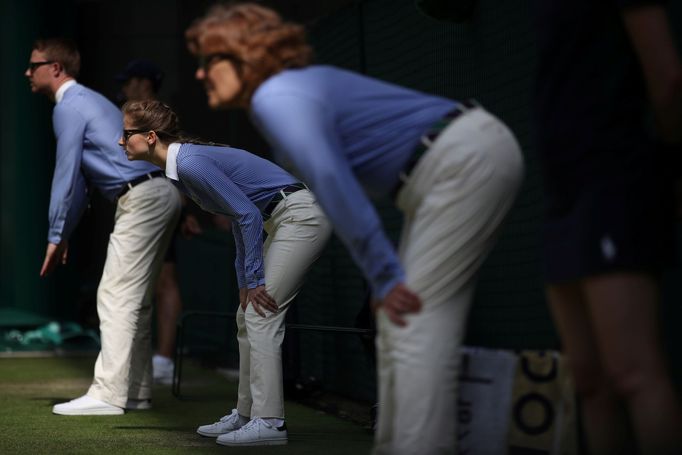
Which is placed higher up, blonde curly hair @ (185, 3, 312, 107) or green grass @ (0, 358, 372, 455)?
blonde curly hair @ (185, 3, 312, 107)

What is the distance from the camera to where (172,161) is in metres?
5.40

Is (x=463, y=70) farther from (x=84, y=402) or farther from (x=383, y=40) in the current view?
(x=84, y=402)

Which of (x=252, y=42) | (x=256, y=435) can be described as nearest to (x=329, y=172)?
(x=252, y=42)

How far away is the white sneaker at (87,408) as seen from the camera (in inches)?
250

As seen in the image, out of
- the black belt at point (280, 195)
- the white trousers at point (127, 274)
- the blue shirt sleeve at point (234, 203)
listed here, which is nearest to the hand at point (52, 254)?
the white trousers at point (127, 274)

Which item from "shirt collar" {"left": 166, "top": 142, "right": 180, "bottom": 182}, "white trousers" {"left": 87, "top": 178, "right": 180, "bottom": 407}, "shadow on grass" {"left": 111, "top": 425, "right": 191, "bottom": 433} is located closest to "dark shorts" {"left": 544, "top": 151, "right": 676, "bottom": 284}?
"shirt collar" {"left": 166, "top": 142, "right": 180, "bottom": 182}

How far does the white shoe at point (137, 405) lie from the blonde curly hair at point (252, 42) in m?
3.75

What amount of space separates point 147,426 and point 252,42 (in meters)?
3.21

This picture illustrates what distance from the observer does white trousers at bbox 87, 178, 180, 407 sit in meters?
6.49

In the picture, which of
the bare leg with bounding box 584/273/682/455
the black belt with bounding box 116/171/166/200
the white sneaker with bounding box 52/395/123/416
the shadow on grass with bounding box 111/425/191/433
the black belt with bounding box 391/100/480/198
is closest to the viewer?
the bare leg with bounding box 584/273/682/455

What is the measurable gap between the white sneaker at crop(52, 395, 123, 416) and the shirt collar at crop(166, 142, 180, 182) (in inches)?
61.1

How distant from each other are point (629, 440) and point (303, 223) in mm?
2474

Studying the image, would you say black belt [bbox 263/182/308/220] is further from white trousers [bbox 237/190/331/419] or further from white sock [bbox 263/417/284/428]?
white sock [bbox 263/417/284/428]

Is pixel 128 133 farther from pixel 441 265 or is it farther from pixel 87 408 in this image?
pixel 441 265
